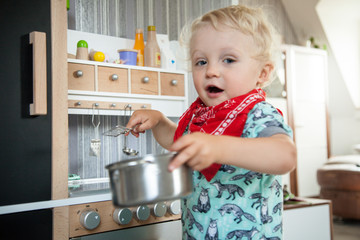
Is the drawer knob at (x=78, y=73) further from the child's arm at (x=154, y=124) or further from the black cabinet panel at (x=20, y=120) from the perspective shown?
the child's arm at (x=154, y=124)

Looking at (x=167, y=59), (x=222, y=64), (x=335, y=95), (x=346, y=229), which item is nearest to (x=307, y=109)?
(x=335, y=95)

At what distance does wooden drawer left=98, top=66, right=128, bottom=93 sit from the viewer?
134 cm

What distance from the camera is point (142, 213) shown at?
114 centimetres

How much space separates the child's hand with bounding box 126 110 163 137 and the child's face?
18 cm

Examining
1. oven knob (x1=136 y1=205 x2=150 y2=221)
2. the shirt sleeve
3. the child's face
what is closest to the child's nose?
the child's face

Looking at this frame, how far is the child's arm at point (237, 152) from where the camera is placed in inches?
21.8

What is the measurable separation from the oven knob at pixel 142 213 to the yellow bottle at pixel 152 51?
2.02 feet

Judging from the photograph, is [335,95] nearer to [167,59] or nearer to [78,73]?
[167,59]

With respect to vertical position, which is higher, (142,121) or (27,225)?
(142,121)

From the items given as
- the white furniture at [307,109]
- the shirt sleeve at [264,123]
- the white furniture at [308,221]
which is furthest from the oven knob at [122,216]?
the white furniture at [307,109]

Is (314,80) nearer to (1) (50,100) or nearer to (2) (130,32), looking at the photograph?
(2) (130,32)

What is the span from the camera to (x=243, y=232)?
31.0 inches

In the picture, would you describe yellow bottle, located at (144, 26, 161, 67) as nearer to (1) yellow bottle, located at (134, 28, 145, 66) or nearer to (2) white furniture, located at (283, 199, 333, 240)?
(1) yellow bottle, located at (134, 28, 145, 66)

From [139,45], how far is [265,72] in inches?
29.2
